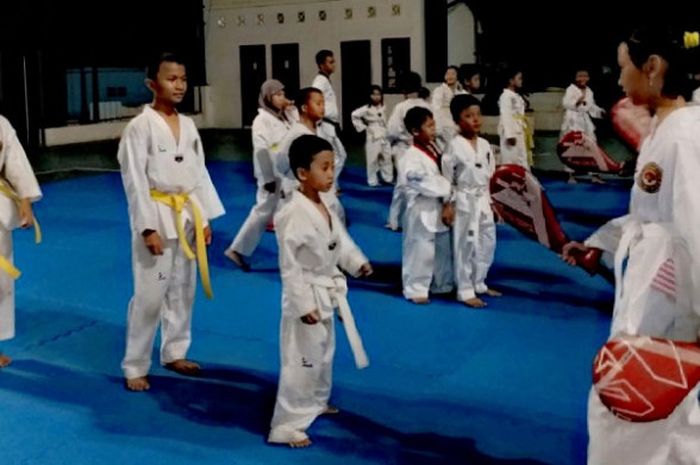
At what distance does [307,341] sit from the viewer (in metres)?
3.94

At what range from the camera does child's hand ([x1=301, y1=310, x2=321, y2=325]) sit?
3.85m

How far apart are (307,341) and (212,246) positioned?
450cm

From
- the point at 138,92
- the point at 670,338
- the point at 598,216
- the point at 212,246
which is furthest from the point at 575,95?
the point at 138,92

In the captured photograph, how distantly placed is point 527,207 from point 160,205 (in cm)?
190

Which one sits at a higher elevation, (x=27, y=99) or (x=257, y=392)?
(x=27, y=99)

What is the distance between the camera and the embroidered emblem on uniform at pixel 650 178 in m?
2.66

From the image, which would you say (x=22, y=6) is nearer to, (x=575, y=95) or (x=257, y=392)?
(x=575, y=95)

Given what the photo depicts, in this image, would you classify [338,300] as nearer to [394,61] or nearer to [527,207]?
[527,207]

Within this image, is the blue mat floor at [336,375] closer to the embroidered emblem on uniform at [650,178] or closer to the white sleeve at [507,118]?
the embroidered emblem on uniform at [650,178]

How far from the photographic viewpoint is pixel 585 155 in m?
6.90

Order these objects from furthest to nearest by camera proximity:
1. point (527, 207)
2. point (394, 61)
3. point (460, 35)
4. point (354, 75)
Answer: point (460, 35)
point (354, 75)
point (394, 61)
point (527, 207)

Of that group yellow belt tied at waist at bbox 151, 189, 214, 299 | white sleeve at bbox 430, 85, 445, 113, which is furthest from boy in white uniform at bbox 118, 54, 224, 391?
white sleeve at bbox 430, 85, 445, 113

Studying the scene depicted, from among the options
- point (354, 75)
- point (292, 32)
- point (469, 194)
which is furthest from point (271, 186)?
point (292, 32)

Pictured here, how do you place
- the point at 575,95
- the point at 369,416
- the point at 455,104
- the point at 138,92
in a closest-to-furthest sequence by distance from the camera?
the point at 369,416 → the point at 455,104 → the point at 575,95 → the point at 138,92
